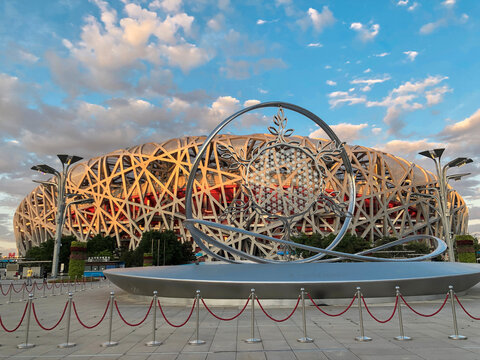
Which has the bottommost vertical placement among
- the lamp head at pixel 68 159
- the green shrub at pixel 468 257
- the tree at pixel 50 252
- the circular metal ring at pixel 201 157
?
the tree at pixel 50 252

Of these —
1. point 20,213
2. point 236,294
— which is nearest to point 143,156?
point 20,213

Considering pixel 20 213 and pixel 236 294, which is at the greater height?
pixel 20 213

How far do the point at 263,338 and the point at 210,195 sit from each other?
3706 centimetres

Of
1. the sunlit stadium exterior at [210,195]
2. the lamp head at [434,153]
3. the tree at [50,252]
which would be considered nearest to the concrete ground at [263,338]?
the lamp head at [434,153]

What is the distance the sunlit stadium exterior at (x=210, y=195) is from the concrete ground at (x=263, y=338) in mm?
32843

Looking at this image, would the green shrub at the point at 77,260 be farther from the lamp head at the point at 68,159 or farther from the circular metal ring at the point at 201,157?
the circular metal ring at the point at 201,157

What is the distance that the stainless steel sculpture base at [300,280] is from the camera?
30.8 feet

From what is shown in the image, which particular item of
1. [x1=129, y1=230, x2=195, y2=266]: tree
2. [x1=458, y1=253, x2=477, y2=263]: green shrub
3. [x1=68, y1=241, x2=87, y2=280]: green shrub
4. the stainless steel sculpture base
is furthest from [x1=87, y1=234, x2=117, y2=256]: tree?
[x1=458, y1=253, x2=477, y2=263]: green shrub

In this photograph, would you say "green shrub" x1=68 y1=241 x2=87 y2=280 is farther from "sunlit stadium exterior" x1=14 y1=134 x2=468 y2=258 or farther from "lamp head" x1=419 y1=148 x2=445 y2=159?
"lamp head" x1=419 y1=148 x2=445 y2=159

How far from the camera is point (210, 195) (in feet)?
141

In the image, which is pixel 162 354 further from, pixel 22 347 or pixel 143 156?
pixel 143 156

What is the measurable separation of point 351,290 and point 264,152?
6.72m

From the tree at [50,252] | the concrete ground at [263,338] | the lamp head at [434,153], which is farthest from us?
the tree at [50,252]

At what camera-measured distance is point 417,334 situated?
653cm
